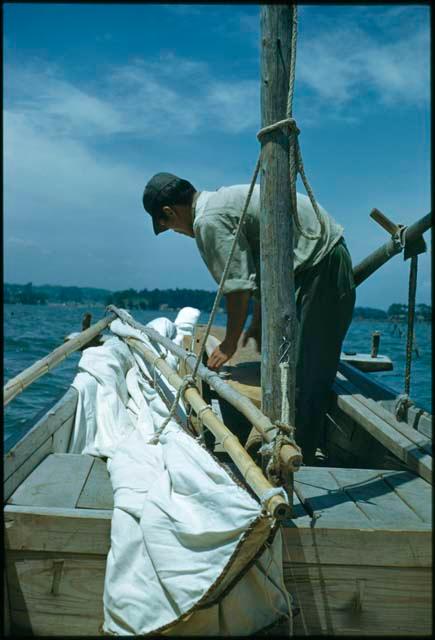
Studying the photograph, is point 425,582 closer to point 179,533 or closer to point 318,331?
point 179,533

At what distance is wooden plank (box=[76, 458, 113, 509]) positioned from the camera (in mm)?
2562

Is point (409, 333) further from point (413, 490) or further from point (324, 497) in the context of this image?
point (324, 497)

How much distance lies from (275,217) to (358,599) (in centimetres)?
161

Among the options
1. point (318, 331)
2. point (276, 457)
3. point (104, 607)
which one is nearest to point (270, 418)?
point (276, 457)

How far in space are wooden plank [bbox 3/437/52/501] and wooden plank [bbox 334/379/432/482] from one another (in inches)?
75.4

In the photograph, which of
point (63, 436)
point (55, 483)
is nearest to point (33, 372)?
point (63, 436)

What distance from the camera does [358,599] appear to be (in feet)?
7.45

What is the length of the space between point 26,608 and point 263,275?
1.74 metres

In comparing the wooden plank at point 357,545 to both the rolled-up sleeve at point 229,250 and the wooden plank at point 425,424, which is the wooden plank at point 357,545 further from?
the rolled-up sleeve at point 229,250

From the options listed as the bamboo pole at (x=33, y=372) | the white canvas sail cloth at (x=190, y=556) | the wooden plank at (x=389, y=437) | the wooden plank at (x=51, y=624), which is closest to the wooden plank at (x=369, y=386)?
the wooden plank at (x=389, y=437)

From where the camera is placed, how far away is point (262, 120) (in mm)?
2457

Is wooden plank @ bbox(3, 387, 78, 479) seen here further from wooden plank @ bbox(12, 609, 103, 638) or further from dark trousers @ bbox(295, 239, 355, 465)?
dark trousers @ bbox(295, 239, 355, 465)

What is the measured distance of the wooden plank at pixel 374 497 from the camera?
2.39 meters

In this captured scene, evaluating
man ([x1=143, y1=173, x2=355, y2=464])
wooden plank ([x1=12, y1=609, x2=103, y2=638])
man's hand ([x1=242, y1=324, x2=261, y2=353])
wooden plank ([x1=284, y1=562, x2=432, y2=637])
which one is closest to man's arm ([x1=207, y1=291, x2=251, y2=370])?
man ([x1=143, y1=173, x2=355, y2=464])
